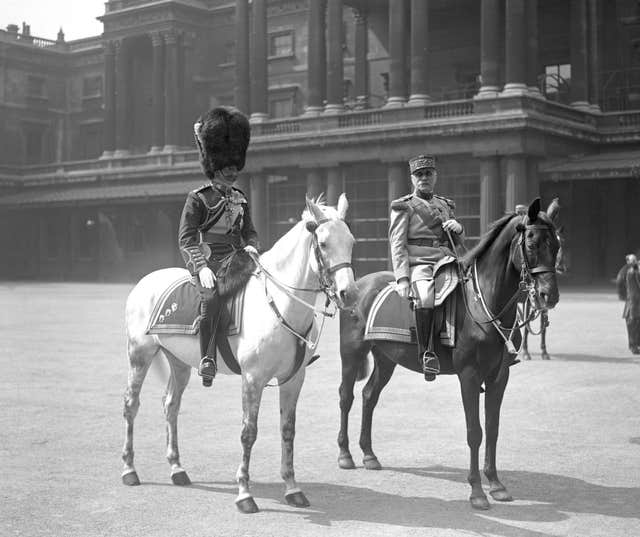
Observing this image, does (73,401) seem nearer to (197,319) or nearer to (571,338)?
(197,319)

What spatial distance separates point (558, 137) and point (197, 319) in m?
31.5

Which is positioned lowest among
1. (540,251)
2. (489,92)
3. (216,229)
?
(540,251)

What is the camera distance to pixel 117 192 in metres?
53.5

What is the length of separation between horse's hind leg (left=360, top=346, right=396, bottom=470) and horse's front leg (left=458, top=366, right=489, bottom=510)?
1.28 metres

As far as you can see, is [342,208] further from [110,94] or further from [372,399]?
[110,94]

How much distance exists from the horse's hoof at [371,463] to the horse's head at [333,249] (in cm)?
210

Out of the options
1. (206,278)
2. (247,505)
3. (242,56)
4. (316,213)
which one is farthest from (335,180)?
(247,505)

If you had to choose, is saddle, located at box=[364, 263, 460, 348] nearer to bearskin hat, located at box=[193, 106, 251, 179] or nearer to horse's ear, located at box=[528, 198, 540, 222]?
horse's ear, located at box=[528, 198, 540, 222]

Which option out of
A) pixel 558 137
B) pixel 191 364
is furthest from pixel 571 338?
pixel 558 137

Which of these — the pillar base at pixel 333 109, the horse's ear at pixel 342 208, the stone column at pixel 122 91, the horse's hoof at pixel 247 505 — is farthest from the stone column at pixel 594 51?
the horse's hoof at pixel 247 505

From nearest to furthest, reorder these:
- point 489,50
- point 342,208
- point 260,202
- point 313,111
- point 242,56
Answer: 1. point 342,208
2. point 489,50
3. point 313,111
4. point 260,202
5. point 242,56

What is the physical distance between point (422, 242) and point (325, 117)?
33.5m

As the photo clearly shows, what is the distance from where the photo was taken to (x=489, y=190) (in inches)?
1423

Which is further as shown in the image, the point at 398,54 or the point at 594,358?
the point at 398,54
